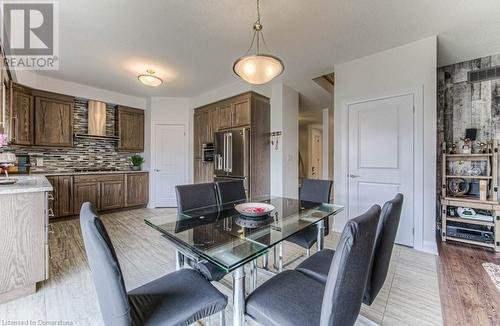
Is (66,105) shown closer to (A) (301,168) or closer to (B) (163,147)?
(B) (163,147)

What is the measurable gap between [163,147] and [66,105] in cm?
194

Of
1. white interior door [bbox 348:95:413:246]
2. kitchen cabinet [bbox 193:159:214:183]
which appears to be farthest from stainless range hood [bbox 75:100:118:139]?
white interior door [bbox 348:95:413:246]

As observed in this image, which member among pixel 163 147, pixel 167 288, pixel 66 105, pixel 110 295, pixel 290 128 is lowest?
pixel 167 288

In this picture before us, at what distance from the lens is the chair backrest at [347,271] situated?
0.80 m

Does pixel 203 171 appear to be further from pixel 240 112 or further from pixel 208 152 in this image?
pixel 240 112

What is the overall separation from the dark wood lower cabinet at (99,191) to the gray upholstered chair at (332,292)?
4.24 metres

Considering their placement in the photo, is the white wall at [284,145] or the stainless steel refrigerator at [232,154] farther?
the white wall at [284,145]

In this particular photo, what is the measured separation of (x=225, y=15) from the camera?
2.25 meters

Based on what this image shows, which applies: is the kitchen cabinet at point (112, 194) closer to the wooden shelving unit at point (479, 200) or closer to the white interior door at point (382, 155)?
the white interior door at point (382, 155)

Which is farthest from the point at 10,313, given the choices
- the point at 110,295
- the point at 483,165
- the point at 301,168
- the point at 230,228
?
the point at 301,168

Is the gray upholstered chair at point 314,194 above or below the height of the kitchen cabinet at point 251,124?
below

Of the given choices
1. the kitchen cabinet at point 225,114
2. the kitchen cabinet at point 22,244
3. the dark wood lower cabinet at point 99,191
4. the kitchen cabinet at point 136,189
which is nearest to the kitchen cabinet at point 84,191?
the dark wood lower cabinet at point 99,191

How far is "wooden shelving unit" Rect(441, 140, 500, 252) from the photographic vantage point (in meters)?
2.73

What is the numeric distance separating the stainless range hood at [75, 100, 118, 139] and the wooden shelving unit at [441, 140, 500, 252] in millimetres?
6237
